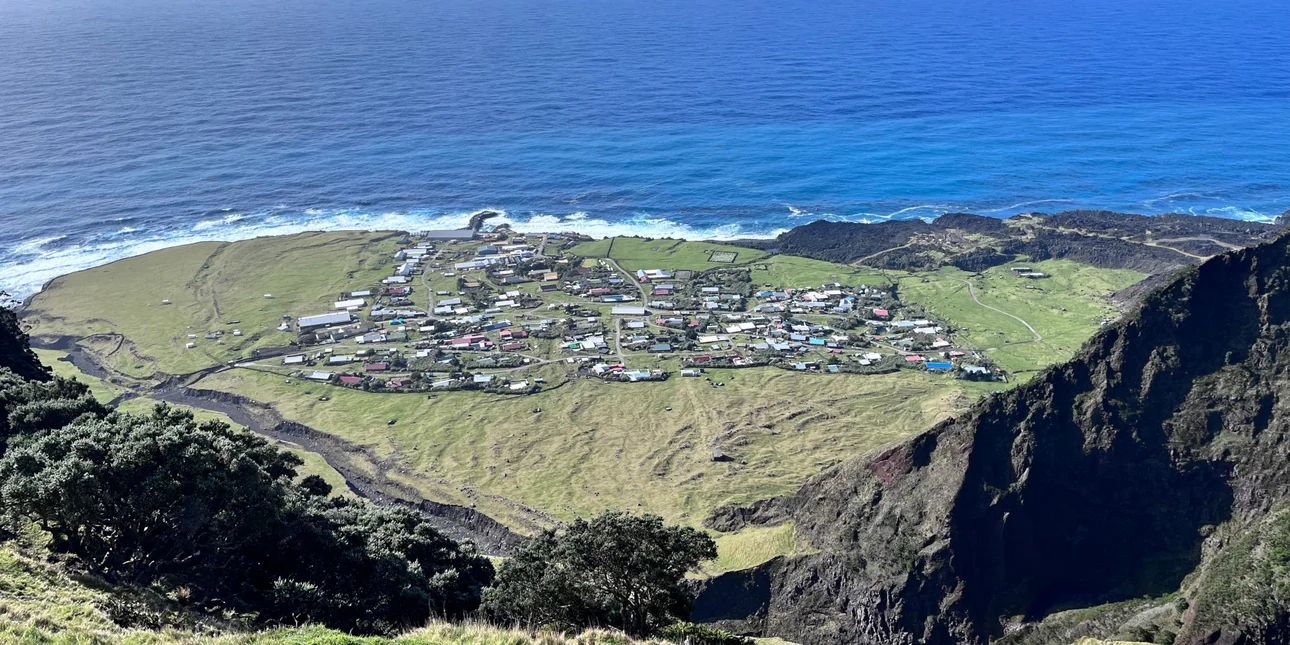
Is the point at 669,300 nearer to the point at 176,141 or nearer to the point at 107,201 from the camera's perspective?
the point at 107,201

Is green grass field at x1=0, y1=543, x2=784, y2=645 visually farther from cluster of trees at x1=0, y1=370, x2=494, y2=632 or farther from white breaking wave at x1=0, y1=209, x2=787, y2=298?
white breaking wave at x1=0, y1=209, x2=787, y2=298

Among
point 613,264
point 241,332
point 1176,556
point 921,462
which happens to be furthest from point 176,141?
point 1176,556

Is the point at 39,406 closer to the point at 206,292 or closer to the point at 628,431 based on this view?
the point at 628,431

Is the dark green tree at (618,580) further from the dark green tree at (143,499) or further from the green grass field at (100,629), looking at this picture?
the dark green tree at (143,499)

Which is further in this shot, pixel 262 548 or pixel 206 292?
pixel 206 292

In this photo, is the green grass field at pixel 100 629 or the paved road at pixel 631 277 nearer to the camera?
the green grass field at pixel 100 629

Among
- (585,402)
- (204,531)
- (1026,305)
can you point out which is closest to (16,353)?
(204,531)

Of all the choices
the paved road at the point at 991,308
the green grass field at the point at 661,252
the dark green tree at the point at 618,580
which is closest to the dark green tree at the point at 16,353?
the dark green tree at the point at 618,580

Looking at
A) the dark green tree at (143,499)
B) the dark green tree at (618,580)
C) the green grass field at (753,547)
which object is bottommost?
the green grass field at (753,547)
